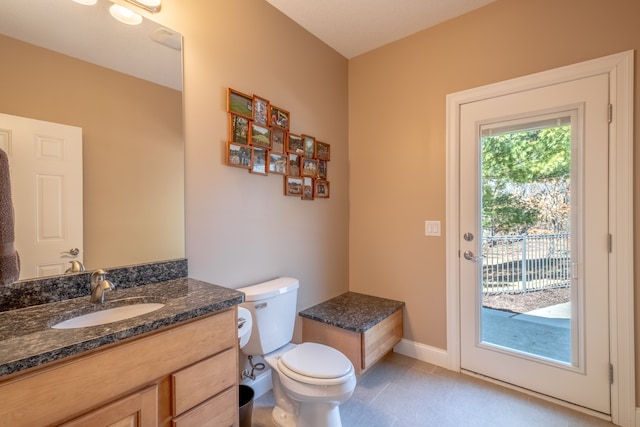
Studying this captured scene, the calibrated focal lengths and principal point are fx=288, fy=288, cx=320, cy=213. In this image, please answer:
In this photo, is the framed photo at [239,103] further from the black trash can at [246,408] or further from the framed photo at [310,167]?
the black trash can at [246,408]

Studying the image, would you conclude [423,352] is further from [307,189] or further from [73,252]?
[73,252]

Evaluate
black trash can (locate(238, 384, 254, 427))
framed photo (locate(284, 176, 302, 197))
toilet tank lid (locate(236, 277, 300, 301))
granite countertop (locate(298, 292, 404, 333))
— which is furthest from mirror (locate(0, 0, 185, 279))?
granite countertop (locate(298, 292, 404, 333))

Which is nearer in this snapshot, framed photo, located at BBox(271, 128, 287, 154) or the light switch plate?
framed photo, located at BBox(271, 128, 287, 154)

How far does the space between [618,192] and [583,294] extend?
2.05 feet

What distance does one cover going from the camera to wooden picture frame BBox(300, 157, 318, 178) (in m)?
2.20

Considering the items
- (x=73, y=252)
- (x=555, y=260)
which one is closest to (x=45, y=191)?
(x=73, y=252)

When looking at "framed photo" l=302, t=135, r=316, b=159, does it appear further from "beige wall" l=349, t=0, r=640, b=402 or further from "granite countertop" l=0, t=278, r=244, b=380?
"granite countertop" l=0, t=278, r=244, b=380

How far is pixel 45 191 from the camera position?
113 centimetres

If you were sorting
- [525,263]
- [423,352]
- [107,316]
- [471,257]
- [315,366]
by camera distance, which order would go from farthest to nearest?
[423,352] → [471,257] → [525,263] → [315,366] → [107,316]

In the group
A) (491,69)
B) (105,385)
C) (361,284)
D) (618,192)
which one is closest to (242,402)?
(105,385)

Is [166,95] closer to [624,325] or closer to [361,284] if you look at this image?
[361,284]

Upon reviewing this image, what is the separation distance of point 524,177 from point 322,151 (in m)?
1.45

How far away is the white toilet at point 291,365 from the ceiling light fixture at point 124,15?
1.48 meters

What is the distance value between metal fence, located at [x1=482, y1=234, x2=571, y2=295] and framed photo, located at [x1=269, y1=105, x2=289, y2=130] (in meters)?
1.64
